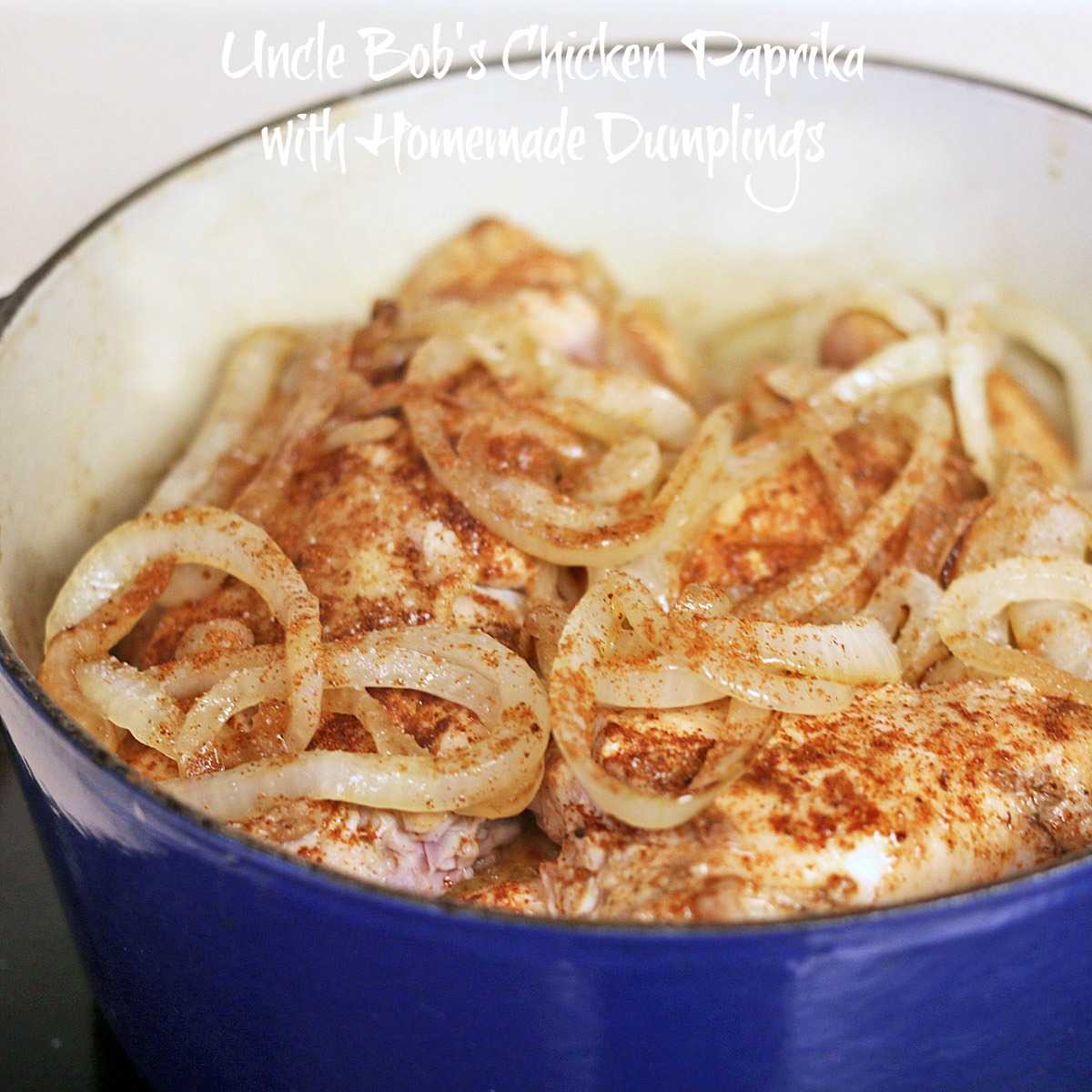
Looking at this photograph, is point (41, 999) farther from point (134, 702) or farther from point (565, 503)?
point (565, 503)

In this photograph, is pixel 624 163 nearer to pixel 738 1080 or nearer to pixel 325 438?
pixel 325 438

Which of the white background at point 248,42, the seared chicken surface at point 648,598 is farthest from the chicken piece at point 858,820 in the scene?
the white background at point 248,42

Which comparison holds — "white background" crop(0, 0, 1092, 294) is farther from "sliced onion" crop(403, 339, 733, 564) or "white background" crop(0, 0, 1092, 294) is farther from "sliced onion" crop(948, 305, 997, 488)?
"sliced onion" crop(403, 339, 733, 564)

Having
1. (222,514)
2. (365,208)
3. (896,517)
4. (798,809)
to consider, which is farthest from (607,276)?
(798,809)

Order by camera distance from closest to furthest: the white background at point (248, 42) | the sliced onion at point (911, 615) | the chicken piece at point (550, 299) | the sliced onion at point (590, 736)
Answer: the sliced onion at point (590, 736) < the sliced onion at point (911, 615) < the chicken piece at point (550, 299) < the white background at point (248, 42)

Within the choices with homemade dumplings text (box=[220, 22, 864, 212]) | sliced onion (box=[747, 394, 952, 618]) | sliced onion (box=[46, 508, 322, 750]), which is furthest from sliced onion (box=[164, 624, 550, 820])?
with homemade dumplings text (box=[220, 22, 864, 212])

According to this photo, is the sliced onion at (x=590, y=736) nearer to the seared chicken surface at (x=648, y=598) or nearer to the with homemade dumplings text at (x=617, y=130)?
the seared chicken surface at (x=648, y=598)
